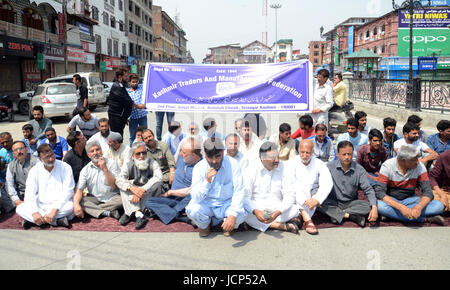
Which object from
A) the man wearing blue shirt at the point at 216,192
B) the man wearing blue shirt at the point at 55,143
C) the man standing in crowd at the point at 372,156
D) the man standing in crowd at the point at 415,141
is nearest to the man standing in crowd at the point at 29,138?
the man wearing blue shirt at the point at 55,143

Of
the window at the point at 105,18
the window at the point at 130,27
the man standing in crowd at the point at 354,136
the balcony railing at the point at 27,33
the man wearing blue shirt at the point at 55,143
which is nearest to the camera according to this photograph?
the man standing in crowd at the point at 354,136

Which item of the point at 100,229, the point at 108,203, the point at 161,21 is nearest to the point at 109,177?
the point at 108,203

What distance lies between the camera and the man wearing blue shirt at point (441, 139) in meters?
5.20

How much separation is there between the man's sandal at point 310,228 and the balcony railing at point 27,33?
2096 cm

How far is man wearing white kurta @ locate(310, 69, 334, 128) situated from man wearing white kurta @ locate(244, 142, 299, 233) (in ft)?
9.02

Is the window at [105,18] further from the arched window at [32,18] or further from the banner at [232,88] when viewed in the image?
the banner at [232,88]

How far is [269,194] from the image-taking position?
13.9ft

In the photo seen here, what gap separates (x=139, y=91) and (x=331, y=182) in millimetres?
4338

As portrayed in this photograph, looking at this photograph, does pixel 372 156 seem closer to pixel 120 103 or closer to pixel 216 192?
pixel 216 192

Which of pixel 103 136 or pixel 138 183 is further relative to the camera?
pixel 103 136

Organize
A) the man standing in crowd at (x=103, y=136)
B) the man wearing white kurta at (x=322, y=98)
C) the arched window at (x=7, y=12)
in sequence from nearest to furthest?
the man standing in crowd at (x=103, y=136), the man wearing white kurta at (x=322, y=98), the arched window at (x=7, y=12)

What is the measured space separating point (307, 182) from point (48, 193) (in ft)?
10.4

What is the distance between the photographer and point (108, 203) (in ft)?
15.1

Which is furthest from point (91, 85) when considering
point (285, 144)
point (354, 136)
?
point (354, 136)
